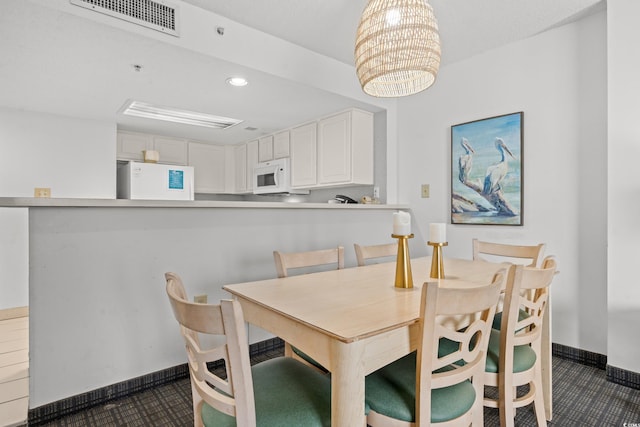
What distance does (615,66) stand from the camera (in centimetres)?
208

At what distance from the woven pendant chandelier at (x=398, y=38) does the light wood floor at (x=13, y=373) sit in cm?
242

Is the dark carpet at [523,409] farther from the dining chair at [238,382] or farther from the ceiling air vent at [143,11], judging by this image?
the ceiling air vent at [143,11]

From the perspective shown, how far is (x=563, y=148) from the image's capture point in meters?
2.44

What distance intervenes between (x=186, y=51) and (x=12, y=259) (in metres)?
2.84

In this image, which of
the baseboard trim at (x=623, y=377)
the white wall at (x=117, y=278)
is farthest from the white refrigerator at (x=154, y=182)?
the baseboard trim at (x=623, y=377)

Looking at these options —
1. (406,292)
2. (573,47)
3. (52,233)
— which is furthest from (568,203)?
(52,233)

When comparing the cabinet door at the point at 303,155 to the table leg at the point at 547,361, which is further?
the cabinet door at the point at 303,155

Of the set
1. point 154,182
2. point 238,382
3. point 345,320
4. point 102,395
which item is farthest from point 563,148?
point 154,182

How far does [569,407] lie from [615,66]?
6.48ft

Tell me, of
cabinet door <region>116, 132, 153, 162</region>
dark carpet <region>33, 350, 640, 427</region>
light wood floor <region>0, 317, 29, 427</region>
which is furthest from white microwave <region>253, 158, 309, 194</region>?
light wood floor <region>0, 317, 29, 427</region>

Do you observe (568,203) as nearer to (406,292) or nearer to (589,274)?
(589,274)

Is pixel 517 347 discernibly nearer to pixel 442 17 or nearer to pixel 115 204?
pixel 115 204

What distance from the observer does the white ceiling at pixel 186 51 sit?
6.67ft

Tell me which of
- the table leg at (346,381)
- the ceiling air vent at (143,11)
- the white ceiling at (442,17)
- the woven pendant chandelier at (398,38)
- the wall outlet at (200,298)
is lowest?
the wall outlet at (200,298)
